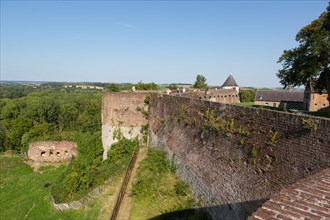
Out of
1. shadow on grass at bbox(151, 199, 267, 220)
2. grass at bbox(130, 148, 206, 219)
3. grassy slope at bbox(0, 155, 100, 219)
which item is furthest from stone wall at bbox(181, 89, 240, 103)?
grassy slope at bbox(0, 155, 100, 219)

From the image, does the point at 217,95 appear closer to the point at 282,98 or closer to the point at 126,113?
the point at 126,113

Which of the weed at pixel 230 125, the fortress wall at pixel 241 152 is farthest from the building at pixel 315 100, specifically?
the weed at pixel 230 125

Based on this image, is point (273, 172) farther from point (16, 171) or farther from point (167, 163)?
point (16, 171)

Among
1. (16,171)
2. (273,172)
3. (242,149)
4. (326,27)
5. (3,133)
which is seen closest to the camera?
(273,172)

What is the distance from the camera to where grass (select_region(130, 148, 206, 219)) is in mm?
11297

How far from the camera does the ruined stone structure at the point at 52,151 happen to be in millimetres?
28219

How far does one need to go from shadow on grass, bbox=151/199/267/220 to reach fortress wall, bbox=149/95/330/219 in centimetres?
3

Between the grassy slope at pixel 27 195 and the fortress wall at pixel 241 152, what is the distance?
233 inches

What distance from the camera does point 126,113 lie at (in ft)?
61.8

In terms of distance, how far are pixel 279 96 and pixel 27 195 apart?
40945 millimetres

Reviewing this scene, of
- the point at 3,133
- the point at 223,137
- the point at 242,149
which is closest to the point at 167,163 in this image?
the point at 223,137

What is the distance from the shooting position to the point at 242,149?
28.2ft

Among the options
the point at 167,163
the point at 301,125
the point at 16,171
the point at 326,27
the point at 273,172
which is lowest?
the point at 16,171

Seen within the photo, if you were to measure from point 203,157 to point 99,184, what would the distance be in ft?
24.7
